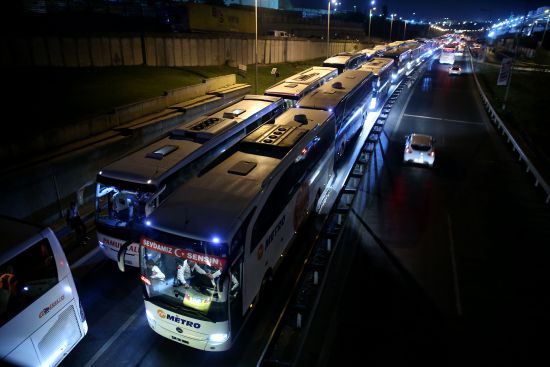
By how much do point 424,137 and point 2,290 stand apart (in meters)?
19.1

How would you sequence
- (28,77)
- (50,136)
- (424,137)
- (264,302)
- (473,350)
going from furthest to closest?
(28,77) < (424,137) < (50,136) < (264,302) < (473,350)

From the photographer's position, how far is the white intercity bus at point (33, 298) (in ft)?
20.6

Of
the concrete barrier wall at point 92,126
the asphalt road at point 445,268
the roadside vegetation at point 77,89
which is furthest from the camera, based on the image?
the roadside vegetation at point 77,89

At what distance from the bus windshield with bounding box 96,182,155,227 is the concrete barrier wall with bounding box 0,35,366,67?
19.7 m

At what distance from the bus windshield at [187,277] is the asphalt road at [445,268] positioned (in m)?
3.00

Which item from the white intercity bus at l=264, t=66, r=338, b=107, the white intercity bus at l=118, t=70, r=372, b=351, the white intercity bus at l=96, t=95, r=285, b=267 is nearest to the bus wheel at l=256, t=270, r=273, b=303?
the white intercity bus at l=118, t=70, r=372, b=351

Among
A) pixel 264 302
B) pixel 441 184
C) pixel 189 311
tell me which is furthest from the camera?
pixel 441 184

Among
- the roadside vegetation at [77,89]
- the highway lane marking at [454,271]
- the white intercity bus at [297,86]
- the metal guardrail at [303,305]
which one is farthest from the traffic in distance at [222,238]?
the roadside vegetation at [77,89]

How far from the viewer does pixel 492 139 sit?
24.9 m

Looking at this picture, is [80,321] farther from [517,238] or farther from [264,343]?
[517,238]

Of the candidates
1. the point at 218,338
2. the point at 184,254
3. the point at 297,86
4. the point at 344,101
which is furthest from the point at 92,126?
the point at 218,338

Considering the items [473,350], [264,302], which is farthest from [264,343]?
[473,350]

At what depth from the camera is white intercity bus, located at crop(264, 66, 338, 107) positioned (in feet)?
67.7

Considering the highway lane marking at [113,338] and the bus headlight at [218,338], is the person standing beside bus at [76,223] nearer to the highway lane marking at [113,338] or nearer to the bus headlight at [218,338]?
the highway lane marking at [113,338]
